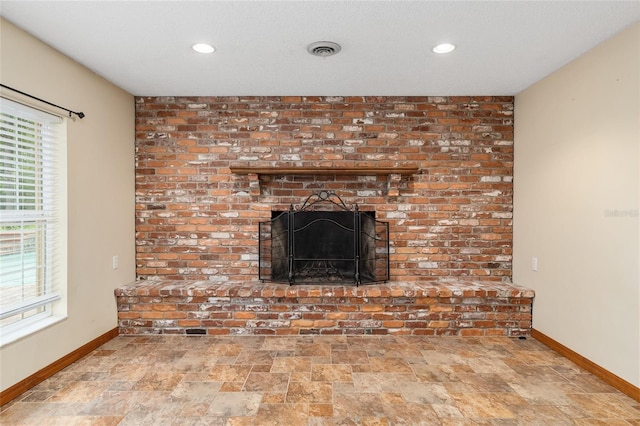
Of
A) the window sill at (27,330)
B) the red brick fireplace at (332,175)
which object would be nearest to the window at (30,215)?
the window sill at (27,330)

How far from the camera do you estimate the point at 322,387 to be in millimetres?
2209

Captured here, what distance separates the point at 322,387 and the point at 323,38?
228 cm

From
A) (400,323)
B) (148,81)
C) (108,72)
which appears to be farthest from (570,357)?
(108,72)

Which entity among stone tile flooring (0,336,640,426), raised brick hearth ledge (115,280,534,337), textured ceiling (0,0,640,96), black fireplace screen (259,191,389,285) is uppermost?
textured ceiling (0,0,640,96)

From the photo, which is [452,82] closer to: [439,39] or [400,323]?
[439,39]

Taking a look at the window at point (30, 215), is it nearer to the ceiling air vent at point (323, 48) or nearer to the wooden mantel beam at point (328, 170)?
the wooden mantel beam at point (328, 170)

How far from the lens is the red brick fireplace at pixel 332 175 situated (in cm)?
343

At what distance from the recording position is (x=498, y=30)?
84.7 inches

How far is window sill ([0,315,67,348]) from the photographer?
204 cm

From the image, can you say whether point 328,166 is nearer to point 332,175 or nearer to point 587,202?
point 332,175

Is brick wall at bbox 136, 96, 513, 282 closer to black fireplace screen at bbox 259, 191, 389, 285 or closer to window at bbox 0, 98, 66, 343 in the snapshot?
black fireplace screen at bbox 259, 191, 389, 285

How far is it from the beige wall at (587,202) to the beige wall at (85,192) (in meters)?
3.79

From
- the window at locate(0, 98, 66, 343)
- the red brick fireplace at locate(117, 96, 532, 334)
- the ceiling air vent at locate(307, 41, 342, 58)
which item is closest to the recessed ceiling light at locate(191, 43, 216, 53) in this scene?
the ceiling air vent at locate(307, 41, 342, 58)

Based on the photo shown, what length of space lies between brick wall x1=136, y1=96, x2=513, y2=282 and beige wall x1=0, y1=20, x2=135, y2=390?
0.21 meters
